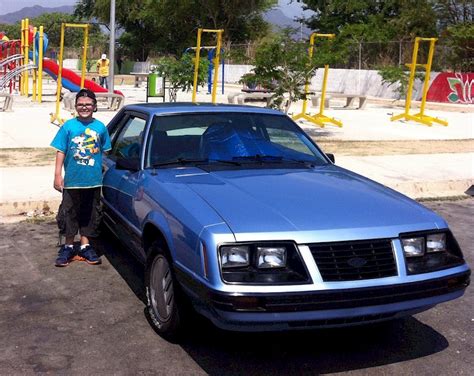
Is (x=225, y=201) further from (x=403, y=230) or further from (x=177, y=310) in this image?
(x=403, y=230)

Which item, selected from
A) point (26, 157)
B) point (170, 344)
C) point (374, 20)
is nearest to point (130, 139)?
point (170, 344)

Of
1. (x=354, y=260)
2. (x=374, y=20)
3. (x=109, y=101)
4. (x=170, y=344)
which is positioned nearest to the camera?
(x=354, y=260)

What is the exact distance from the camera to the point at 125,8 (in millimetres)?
61406

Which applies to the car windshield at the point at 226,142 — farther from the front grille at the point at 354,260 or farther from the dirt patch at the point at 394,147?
the dirt patch at the point at 394,147

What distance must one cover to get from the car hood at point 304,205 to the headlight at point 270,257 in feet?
0.27

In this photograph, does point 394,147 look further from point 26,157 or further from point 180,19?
point 180,19

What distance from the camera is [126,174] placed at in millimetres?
5141

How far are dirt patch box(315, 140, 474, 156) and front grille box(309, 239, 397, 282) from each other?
28.7 feet

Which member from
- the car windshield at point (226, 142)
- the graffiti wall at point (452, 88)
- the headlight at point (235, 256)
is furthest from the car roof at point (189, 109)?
the graffiti wall at point (452, 88)

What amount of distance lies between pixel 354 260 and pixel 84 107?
287cm

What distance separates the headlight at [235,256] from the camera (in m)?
3.54

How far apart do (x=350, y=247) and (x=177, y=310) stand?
3.70 feet

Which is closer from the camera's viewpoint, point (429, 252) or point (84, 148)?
point (429, 252)

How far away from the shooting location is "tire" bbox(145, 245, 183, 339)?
402 centimetres
